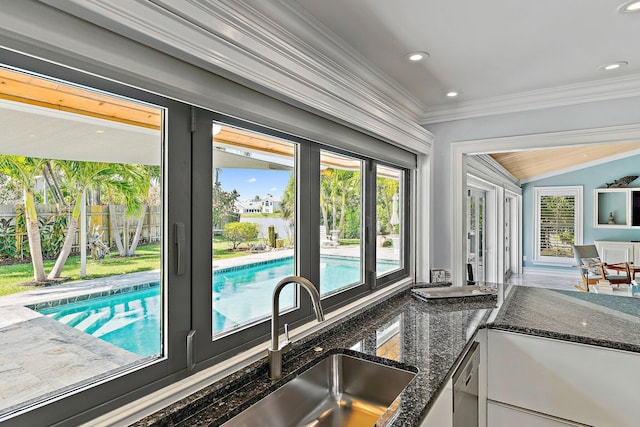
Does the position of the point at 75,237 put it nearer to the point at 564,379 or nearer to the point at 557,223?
the point at 564,379

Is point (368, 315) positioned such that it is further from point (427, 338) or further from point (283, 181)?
point (283, 181)

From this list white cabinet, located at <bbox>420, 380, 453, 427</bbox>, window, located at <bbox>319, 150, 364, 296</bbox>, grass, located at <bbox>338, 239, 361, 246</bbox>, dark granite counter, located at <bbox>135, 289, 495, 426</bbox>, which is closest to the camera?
dark granite counter, located at <bbox>135, 289, 495, 426</bbox>

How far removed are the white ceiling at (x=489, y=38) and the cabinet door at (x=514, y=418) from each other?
1924 mm

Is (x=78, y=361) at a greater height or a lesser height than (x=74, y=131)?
lesser

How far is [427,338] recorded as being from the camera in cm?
182

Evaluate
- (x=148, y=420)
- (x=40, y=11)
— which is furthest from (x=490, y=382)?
(x=40, y=11)

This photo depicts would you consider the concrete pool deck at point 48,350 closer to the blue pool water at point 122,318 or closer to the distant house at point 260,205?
the blue pool water at point 122,318

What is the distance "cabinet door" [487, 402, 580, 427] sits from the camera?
1.89 m

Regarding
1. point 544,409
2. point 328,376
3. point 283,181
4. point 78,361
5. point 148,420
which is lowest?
point 544,409

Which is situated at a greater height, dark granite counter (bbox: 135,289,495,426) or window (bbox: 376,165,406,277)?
window (bbox: 376,165,406,277)

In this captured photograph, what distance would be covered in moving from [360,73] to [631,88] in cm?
177

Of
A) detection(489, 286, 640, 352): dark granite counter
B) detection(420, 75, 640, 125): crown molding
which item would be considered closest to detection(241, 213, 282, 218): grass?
detection(489, 286, 640, 352): dark granite counter

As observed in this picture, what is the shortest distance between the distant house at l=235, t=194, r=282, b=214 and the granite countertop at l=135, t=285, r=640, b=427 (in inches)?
24.1

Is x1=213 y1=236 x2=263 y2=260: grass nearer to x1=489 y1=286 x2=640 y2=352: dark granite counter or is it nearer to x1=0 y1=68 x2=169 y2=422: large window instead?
x1=0 y1=68 x2=169 y2=422: large window
